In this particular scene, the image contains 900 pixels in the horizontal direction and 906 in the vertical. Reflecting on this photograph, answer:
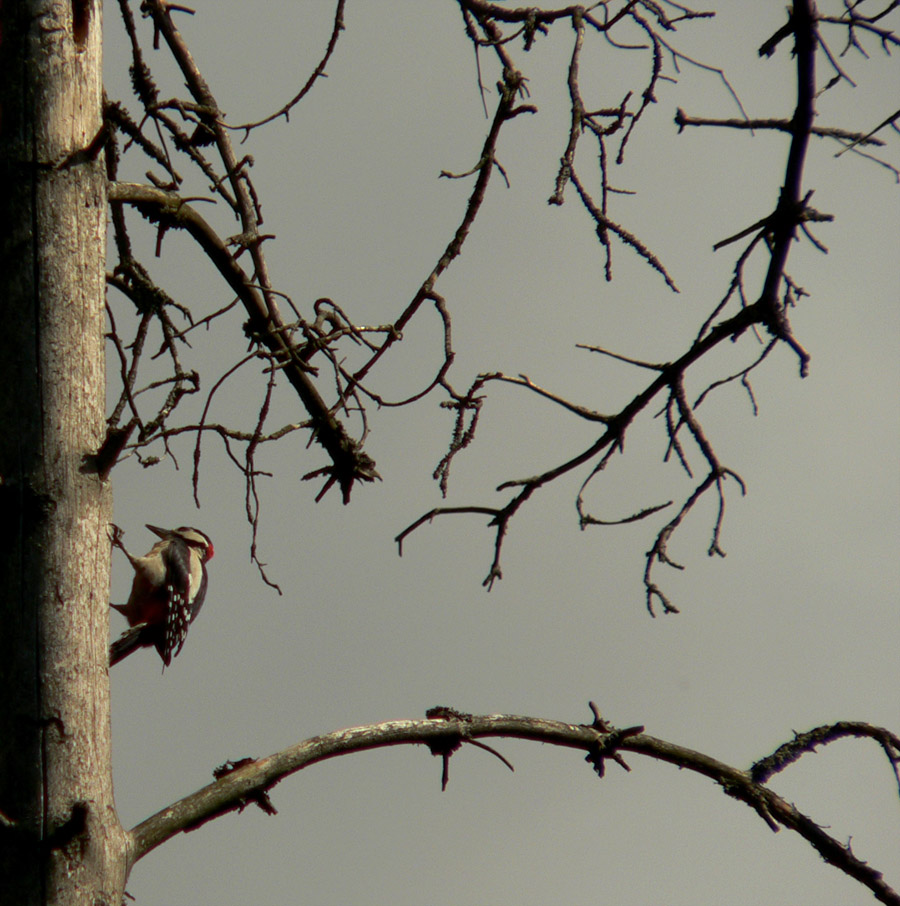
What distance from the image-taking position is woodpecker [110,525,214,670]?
6.70 m

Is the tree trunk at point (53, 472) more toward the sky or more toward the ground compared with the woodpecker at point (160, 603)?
more toward the ground

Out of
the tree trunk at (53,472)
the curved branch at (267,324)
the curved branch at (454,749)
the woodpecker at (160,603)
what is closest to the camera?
the tree trunk at (53,472)

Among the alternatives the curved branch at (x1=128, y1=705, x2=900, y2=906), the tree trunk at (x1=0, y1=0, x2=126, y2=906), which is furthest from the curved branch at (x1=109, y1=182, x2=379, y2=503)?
the curved branch at (x1=128, y1=705, x2=900, y2=906)

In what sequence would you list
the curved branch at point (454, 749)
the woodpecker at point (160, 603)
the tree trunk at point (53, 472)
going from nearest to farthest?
the tree trunk at point (53, 472), the curved branch at point (454, 749), the woodpecker at point (160, 603)

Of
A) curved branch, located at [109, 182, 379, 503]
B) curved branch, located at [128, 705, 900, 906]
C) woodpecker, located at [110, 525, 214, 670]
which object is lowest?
curved branch, located at [128, 705, 900, 906]

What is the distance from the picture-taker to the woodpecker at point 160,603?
6699mm

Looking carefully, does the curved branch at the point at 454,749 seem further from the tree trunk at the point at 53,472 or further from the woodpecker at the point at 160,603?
the woodpecker at the point at 160,603

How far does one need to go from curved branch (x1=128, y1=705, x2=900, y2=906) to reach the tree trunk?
207 millimetres

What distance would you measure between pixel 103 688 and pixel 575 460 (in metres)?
1.46

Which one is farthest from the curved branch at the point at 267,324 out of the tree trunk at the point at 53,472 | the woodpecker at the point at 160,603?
the woodpecker at the point at 160,603

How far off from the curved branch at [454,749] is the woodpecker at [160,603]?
3874mm

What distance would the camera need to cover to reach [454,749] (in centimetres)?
315

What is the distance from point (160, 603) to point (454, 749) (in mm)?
4089

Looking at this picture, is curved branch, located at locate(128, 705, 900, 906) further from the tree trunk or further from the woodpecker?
the woodpecker
